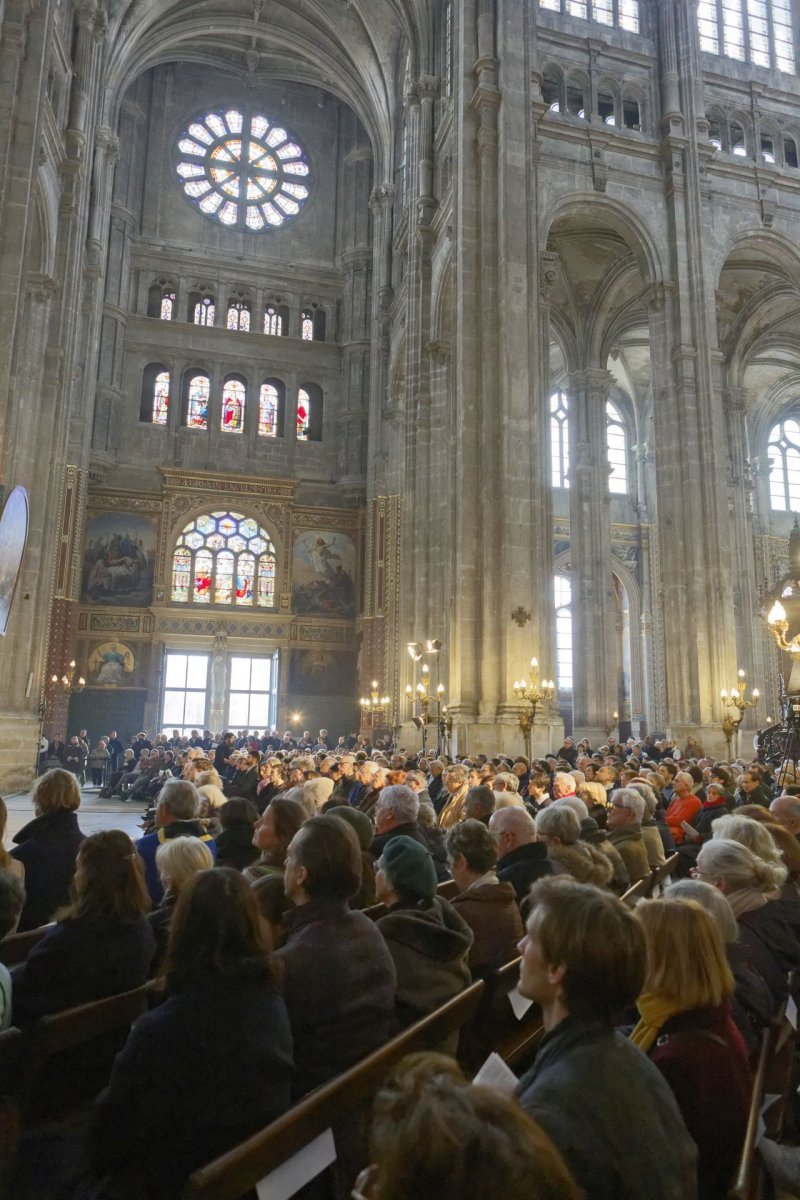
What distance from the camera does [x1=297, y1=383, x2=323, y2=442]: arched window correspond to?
29.9 meters

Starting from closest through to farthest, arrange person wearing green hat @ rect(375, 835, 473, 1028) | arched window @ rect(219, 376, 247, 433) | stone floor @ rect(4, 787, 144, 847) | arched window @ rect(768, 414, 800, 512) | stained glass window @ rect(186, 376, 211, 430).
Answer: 1. person wearing green hat @ rect(375, 835, 473, 1028)
2. stone floor @ rect(4, 787, 144, 847)
3. stained glass window @ rect(186, 376, 211, 430)
4. arched window @ rect(219, 376, 247, 433)
5. arched window @ rect(768, 414, 800, 512)

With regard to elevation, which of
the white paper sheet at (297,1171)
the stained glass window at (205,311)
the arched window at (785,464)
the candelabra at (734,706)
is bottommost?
the white paper sheet at (297,1171)

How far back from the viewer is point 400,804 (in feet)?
17.5

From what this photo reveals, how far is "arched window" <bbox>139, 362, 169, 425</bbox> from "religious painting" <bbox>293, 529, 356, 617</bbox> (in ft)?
20.5

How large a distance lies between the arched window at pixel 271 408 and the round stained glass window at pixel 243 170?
5.95 m

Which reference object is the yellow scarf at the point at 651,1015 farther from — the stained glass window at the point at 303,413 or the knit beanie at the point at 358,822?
the stained glass window at the point at 303,413

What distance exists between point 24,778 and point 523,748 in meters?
9.42

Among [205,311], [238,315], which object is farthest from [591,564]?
[205,311]

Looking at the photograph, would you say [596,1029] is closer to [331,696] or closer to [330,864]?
[330,864]

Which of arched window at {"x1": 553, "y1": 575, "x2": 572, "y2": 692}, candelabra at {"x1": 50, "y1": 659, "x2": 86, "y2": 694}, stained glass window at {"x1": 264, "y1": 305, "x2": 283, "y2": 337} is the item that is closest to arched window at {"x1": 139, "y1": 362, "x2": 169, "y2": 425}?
stained glass window at {"x1": 264, "y1": 305, "x2": 283, "y2": 337}

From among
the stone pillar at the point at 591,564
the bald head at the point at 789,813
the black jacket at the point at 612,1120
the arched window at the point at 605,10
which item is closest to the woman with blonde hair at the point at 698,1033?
the black jacket at the point at 612,1120

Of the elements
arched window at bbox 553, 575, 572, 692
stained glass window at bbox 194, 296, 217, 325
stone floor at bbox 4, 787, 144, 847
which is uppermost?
stained glass window at bbox 194, 296, 217, 325

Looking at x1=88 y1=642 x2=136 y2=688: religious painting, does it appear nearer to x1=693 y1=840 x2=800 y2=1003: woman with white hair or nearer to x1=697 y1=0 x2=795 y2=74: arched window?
x1=697 y1=0 x2=795 y2=74: arched window

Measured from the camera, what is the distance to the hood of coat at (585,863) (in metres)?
4.02
